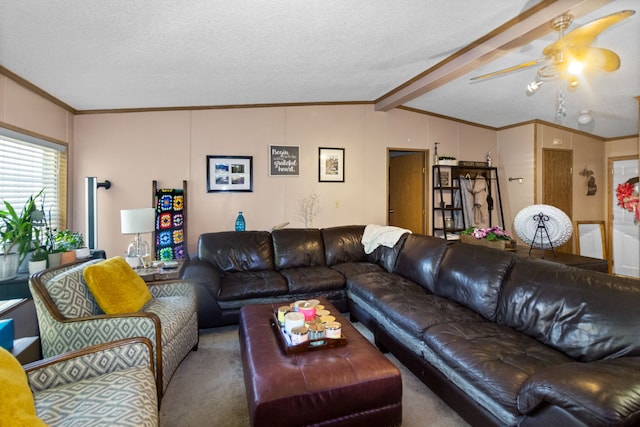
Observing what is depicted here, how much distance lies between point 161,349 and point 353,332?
1192 mm

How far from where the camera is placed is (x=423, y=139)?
5.35 m

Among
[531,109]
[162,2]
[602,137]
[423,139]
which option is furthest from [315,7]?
[602,137]

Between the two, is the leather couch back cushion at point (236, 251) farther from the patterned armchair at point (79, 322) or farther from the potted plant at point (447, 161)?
the potted plant at point (447, 161)

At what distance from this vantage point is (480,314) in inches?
91.2

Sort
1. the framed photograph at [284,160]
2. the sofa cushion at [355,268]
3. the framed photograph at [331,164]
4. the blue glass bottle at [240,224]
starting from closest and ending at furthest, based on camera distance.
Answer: the sofa cushion at [355,268] → the blue glass bottle at [240,224] → the framed photograph at [284,160] → the framed photograph at [331,164]

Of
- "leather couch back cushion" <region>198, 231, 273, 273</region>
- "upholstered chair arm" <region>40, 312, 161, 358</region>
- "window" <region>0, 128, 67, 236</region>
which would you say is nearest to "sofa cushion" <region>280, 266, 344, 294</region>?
"leather couch back cushion" <region>198, 231, 273, 273</region>

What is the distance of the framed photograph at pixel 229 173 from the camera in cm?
441

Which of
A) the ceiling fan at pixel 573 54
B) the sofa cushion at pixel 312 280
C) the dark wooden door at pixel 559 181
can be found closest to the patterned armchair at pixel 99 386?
the sofa cushion at pixel 312 280

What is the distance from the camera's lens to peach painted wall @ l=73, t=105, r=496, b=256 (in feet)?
13.5

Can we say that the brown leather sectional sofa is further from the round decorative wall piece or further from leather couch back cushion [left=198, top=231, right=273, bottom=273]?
the round decorative wall piece

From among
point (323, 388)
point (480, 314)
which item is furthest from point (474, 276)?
point (323, 388)

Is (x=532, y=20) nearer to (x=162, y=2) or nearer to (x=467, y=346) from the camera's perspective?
(x=467, y=346)

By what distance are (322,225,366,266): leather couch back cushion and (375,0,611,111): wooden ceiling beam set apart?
2.00 metres

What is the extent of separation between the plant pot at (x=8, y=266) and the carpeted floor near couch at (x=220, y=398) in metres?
1.59
